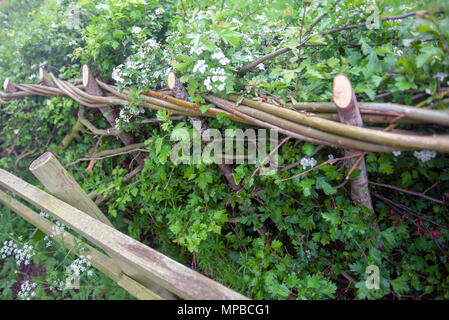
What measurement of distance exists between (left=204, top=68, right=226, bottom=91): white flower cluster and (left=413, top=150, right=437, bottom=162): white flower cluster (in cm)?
86

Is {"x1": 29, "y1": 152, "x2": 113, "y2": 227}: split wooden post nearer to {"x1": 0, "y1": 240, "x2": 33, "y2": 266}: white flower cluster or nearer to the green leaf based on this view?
{"x1": 0, "y1": 240, "x2": 33, "y2": 266}: white flower cluster

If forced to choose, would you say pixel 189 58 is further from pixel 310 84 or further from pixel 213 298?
pixel 213 298

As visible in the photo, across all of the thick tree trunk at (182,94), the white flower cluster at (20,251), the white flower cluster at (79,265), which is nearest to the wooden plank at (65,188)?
the white flower cluster at (79,265)

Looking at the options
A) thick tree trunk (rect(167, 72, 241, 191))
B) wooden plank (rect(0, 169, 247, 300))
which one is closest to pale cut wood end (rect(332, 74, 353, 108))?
thick tree trunk (rect(167, 72, 241, 191))

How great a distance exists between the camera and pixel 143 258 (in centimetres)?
132

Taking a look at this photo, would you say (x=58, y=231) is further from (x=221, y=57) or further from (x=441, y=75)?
(x=441, y=75)

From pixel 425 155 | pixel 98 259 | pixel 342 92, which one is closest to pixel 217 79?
pixel 342 92

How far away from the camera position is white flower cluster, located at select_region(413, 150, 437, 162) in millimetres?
1039

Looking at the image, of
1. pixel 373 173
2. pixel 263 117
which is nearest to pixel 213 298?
pixel 263 117

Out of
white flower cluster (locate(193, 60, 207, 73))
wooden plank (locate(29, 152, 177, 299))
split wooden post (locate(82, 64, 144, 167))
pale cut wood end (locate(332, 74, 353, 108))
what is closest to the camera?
pale cut wood end (locate(332, 74, 353, 108))

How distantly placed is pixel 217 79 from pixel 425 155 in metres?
0.92

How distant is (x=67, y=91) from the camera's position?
7.09ft

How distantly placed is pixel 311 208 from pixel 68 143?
2436 millimetres

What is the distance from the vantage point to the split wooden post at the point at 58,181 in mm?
1562
